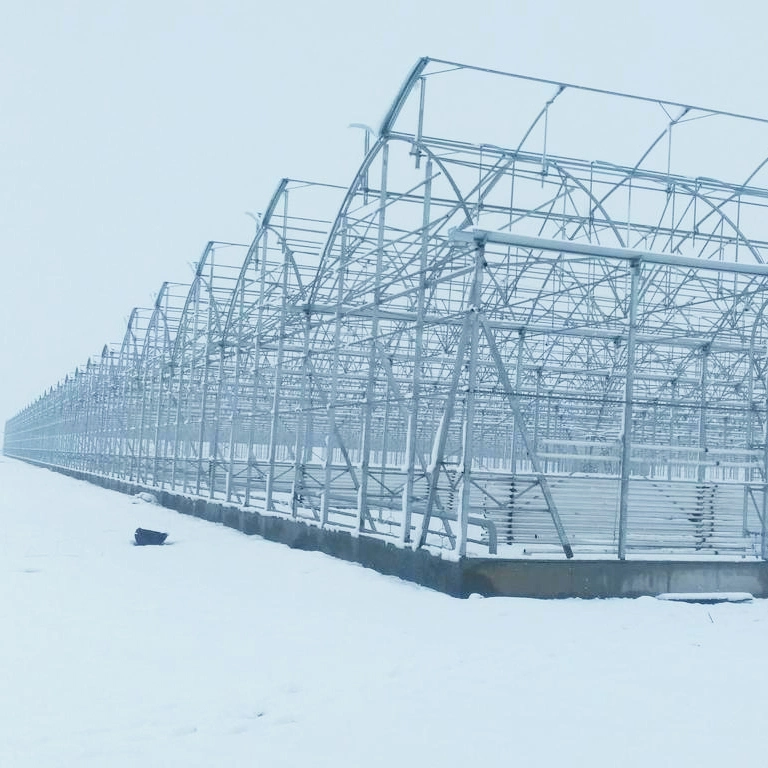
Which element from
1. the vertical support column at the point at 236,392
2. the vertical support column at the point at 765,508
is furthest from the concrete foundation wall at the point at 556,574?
the vertical support column at the point at 236,392

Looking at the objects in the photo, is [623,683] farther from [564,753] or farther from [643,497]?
[643,497]

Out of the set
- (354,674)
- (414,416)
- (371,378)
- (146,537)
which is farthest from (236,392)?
(354,674)

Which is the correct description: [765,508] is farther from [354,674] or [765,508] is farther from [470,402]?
[354,674]

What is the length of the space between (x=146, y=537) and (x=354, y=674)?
8.84m

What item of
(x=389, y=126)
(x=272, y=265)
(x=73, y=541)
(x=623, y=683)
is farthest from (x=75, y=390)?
(x=623, y=683)

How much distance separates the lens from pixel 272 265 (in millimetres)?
22859

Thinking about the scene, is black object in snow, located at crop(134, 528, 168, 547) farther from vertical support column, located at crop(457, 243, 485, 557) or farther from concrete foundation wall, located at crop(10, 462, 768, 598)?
vertical support column, located at crop(457, 243, 485, 557)

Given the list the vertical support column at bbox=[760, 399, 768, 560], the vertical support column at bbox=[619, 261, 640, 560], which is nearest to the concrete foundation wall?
the vertical support column at bbox=[760, 399, 768, 560]

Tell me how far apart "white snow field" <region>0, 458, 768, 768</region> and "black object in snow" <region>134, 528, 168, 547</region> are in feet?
9.34

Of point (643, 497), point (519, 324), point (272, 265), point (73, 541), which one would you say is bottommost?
point (73, 541)

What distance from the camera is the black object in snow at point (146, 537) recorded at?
15.8 meters

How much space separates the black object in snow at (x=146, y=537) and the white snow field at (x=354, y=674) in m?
2.85

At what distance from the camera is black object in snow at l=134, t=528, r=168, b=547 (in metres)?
15.8

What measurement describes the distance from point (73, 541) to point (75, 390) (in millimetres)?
33567
